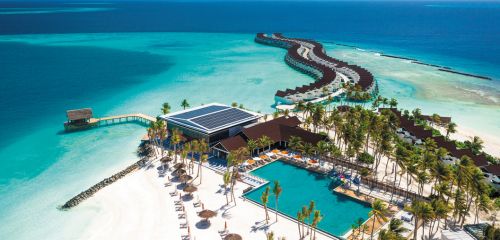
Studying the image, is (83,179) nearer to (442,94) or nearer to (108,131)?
(108,131)

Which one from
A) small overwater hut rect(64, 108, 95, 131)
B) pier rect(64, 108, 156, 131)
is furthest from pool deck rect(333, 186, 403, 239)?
small overwater hut rect(64, 108, 95, 131)

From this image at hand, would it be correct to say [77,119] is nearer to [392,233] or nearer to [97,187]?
[97,187]

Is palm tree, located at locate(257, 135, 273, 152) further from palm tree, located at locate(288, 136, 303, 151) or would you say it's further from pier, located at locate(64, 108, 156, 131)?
pier, located at locate(64, 108, 156, 131)

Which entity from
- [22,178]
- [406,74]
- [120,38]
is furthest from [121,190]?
[120,38]

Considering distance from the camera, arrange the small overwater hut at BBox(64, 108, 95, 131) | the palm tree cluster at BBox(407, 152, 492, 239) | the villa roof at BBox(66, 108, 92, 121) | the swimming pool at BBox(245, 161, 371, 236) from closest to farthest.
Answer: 1. the palm tree cluster at BBox(407, 152, 492, 239)
2. the swimming pool at BBox(245, 161, 371, 236)
3. the villa roof at BBox(66, 108, 92, 121)
4. the small overwater hut at BBox(64, 108, 95, 131)

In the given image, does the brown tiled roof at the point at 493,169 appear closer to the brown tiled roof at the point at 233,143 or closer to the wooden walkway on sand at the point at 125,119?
the brown tiled roof at the point at 233,143

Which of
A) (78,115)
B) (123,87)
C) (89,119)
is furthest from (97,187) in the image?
(123,87)
